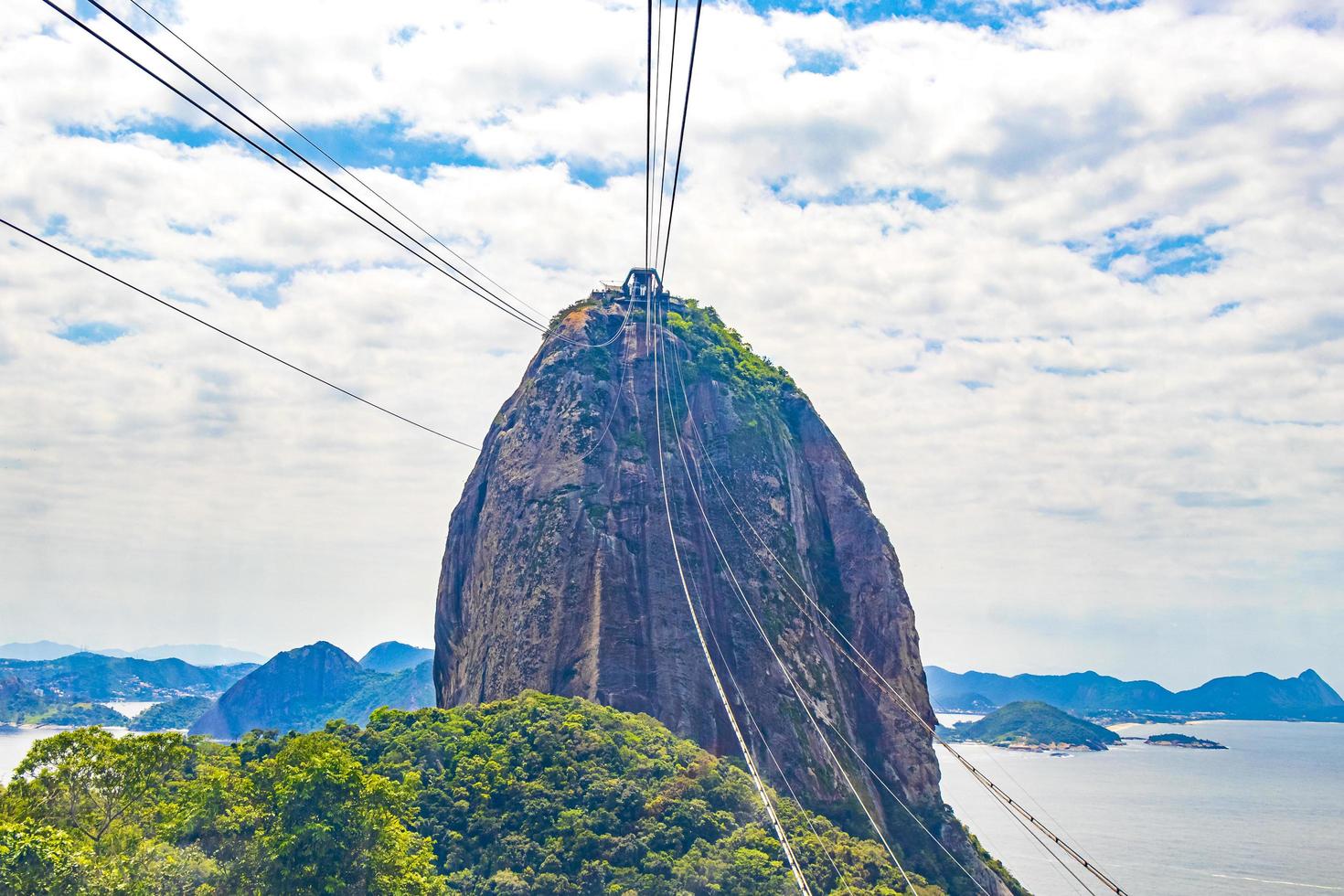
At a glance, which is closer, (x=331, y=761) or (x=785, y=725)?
(x=331, y=761)

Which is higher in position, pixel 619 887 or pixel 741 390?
pixel 741 390

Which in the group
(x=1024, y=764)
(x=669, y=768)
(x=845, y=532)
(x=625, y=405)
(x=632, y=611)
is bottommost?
(x=1024, y=764)

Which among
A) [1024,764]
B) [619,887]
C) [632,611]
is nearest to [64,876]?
[619,887]

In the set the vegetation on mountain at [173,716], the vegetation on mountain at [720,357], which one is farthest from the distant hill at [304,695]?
the vegetation on mountain at [720,357]

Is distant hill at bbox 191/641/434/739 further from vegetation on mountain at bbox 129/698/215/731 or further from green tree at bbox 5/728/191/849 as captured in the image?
green tree at bbox 5/728/191/849

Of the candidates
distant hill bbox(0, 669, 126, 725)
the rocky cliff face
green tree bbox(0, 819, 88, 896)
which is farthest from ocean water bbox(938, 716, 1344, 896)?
distant hill bbox(0, 669, 126, 725)

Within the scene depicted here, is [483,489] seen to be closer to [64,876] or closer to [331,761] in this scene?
[331,761]

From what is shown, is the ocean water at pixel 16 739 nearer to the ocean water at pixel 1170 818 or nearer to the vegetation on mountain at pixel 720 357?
the vegetation on mountain at pixel 720 357

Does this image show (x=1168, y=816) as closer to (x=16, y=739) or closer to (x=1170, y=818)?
(x=1170, y=818)
